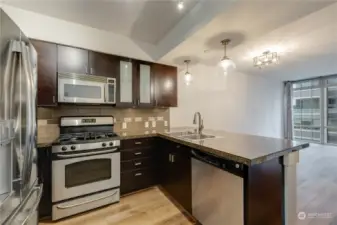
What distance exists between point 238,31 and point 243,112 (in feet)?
11.7

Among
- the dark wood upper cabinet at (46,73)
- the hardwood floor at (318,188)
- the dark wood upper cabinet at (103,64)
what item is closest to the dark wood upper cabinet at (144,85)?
the dark wood upper cabinet at (103,64)

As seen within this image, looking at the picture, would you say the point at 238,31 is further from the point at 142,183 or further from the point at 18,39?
the point at 142,183

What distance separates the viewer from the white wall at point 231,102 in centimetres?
397

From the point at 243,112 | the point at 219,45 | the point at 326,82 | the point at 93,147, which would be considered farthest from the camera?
the point at 326,82

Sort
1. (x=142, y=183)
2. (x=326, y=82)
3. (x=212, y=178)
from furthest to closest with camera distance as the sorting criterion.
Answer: (x=326, y=82)
(x=142, y=183)
(x=212, y=178)

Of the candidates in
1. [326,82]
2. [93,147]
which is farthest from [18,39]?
[326,82]

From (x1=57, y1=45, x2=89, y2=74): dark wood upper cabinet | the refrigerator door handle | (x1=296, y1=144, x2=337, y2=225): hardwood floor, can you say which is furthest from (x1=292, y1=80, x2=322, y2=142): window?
the refrigerator door handle

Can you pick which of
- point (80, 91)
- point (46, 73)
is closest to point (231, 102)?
point (80, 91)

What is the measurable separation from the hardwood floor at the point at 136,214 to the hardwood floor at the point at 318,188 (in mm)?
1519

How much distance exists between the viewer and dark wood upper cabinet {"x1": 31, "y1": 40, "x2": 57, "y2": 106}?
2205mm

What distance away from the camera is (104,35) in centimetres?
288

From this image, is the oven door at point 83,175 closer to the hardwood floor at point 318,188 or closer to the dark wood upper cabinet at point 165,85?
the dark wood upper cabinet at point 165,85

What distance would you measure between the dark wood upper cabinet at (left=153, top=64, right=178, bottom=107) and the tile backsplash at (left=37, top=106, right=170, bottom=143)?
1.09ft

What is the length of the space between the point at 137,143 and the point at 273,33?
2687mm
